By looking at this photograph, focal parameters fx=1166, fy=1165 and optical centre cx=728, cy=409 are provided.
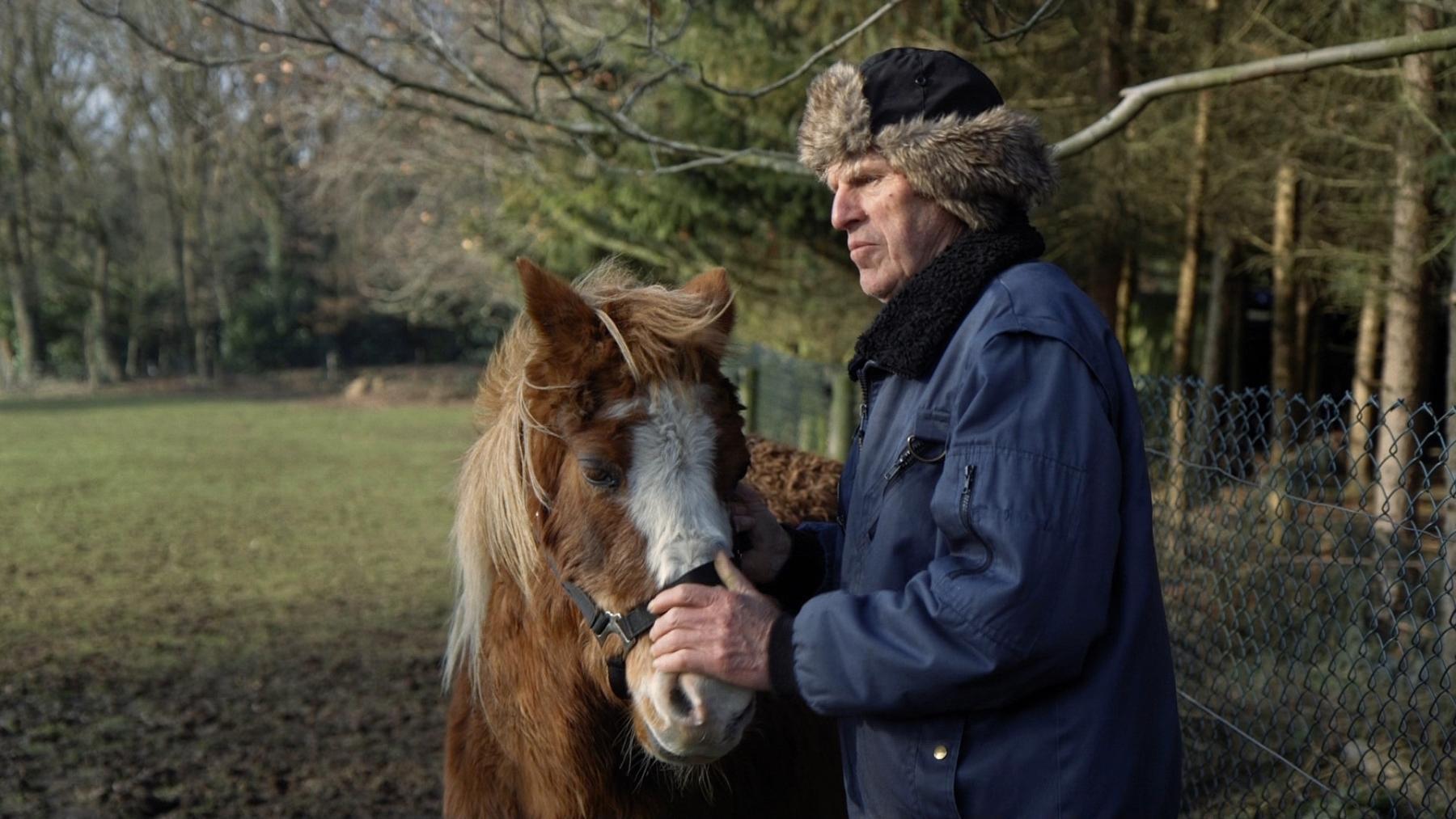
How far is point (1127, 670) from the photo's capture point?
1.78 meters

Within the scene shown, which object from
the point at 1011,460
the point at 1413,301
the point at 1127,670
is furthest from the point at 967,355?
the point at 1413,301

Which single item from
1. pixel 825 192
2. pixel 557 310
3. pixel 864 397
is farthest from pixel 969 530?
pixel 825 192

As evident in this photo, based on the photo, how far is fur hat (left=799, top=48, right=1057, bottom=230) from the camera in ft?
6.30

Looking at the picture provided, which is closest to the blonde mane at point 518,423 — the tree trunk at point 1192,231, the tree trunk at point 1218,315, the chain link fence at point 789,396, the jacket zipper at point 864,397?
the jacket zipper at point 864,397

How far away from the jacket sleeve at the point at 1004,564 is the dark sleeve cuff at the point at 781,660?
6 cm

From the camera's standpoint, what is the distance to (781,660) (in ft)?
6.15

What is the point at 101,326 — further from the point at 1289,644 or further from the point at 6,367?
the point at 1289,644

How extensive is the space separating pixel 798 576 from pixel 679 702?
526mm

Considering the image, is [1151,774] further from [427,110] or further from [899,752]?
[427,110]

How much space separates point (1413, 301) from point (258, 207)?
34750mm

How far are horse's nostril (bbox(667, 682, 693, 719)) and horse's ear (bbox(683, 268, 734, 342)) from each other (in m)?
0.85

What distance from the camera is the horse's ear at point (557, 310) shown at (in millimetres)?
2469

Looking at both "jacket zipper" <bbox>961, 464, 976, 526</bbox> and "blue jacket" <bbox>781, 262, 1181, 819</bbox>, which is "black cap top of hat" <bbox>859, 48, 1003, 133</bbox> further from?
"jacket zipper" <bbox>961, 464, 976, 526</bbox>

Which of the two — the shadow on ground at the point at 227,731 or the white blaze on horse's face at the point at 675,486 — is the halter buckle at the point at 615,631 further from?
the shadow on ground at the point at 227,731
